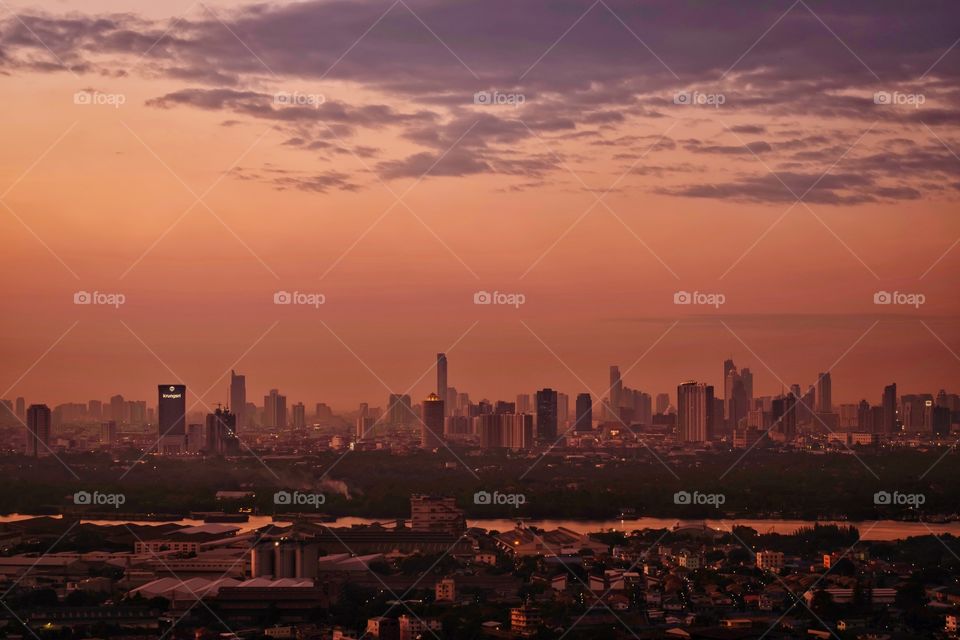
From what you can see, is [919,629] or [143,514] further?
[143,514]

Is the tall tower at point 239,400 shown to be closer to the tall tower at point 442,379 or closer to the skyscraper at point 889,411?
the tall tower at point 442,379

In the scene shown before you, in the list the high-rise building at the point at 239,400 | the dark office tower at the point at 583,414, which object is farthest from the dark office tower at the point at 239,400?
the dark office tower at the point at 583,414

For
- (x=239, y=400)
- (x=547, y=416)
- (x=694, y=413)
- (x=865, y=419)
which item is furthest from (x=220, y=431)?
(x=865, y=419)

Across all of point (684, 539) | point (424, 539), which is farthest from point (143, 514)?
point (684, 539)

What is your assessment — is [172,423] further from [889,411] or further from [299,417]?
[889,411]

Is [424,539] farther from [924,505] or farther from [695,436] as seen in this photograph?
[695,436]

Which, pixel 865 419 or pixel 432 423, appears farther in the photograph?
pixel 432 423
